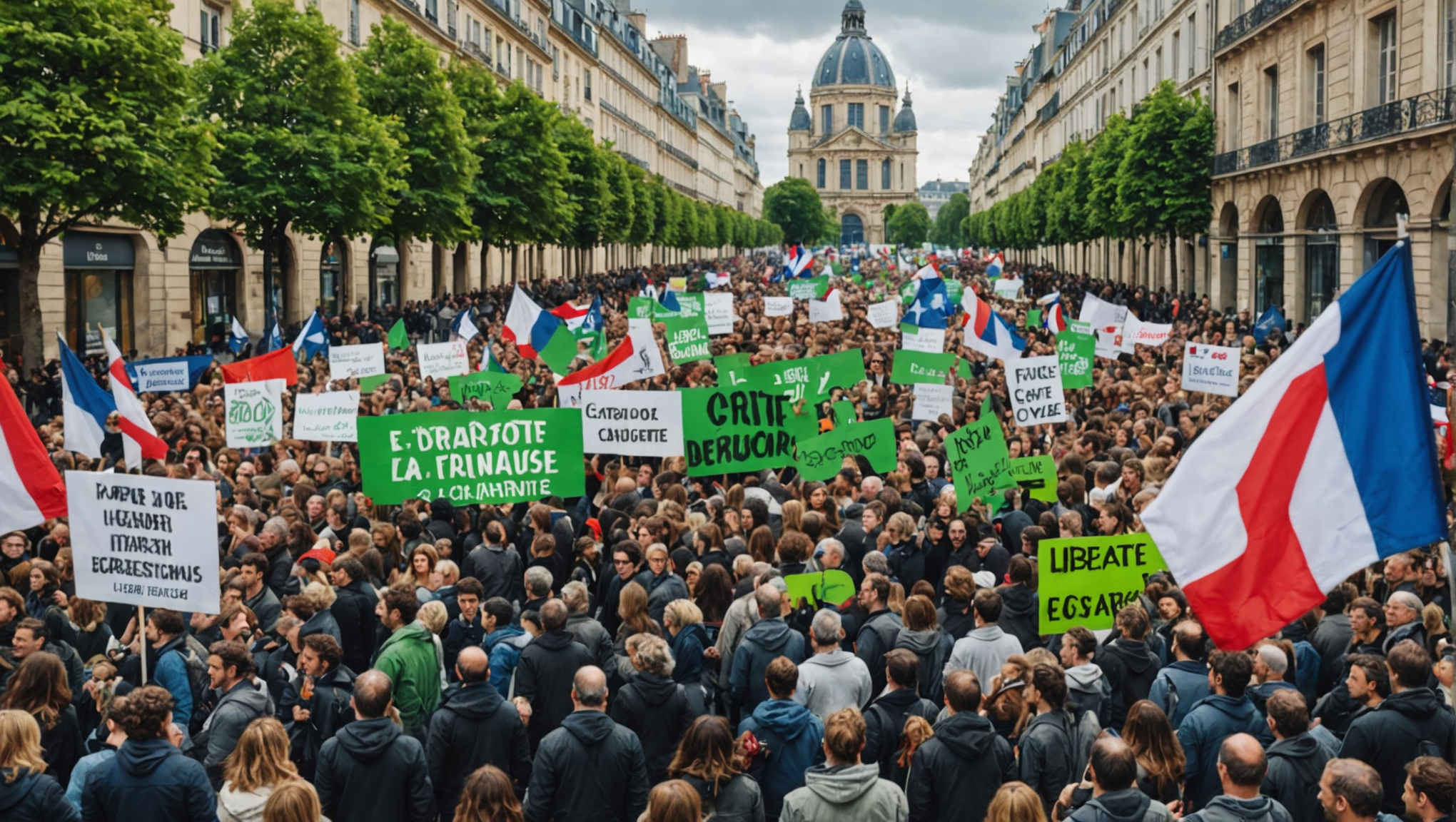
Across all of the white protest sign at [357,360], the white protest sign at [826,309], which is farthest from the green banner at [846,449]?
the white protest sign at [826,309]

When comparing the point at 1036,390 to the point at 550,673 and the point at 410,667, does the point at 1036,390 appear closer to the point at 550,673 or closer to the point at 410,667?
the point at 550,673

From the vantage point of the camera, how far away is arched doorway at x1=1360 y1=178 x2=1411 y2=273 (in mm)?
Answer: 30578

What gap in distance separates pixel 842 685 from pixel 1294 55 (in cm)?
3283

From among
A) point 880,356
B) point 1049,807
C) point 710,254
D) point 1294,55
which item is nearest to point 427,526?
point 1049,807

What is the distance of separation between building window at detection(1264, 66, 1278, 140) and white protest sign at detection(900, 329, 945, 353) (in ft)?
73.0

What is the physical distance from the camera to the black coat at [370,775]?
635cm

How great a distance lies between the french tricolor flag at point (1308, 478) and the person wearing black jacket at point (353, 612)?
16.5ft

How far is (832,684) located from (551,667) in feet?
4.96

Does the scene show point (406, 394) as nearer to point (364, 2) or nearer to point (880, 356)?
point (880, 356)

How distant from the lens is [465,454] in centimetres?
1063

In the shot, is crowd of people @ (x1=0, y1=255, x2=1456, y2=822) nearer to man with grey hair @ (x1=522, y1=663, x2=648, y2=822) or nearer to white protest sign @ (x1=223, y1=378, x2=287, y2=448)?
man with grey hair @ (x1=522, y1=663, x2=648, y2=822)

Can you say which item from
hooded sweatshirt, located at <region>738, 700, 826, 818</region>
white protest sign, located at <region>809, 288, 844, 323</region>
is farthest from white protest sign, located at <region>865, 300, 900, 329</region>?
hooded sweatshirt, located at <region>738, 700, 826, 818</region>

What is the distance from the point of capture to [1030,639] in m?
8.66

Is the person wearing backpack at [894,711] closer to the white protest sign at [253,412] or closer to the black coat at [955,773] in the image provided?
the black coat at [955,773]
